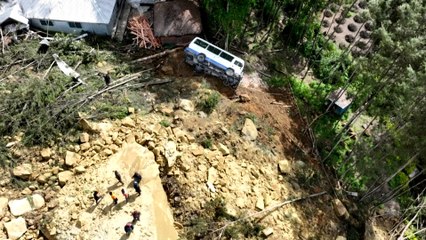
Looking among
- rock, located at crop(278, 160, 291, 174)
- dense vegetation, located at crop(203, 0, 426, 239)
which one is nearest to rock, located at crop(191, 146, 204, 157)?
rock, located at crop(278, 160, 291, 174)

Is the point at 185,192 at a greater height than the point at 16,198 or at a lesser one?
greater

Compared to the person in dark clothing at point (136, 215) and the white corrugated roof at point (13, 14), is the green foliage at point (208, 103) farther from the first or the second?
the white corrugated roof at point (13, 14)

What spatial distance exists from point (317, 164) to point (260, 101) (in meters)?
5.21

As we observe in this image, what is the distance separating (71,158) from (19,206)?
3017 mm

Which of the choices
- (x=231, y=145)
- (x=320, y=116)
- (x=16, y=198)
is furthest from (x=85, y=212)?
(x=320, y=116)

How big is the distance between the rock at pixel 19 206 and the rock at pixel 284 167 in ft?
40.9

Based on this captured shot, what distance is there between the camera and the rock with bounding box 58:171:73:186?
18.2 m

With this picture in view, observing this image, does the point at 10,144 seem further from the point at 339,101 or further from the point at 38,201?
the point at 339,101

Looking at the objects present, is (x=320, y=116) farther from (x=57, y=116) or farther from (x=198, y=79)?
(x=57, y=116)

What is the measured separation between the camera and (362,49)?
3002 cm

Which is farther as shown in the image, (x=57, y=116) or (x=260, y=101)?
(x=260, y=101)

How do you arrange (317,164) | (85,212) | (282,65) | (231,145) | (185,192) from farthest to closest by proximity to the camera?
(282,65) < (317,164) < (231,145) < (185,192) < (85,212)

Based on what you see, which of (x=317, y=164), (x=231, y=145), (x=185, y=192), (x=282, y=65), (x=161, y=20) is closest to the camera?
(x=185, y=192)

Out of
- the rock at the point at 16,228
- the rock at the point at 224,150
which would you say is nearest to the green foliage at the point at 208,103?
the rock at the point at 224,150
